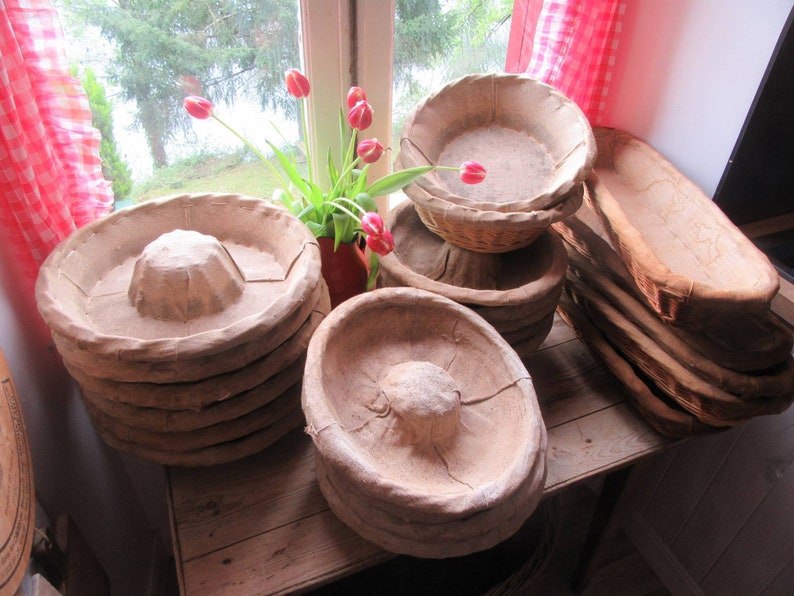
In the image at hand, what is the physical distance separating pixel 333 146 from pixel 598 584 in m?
1.28

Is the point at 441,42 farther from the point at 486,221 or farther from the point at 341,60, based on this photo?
the point at 486,221

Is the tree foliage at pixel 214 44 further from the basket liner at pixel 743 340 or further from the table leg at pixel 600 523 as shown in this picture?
the table leg at pixel 600 523

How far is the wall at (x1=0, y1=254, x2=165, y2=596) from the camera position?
990 millimetres

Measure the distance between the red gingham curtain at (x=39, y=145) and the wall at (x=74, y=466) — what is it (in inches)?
3.4

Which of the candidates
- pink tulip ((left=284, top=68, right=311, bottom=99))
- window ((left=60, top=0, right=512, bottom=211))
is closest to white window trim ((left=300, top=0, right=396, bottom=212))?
window ((left=60, top=0, right=512, bottom=211))

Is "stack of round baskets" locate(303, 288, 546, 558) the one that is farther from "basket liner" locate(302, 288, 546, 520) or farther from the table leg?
the table leg

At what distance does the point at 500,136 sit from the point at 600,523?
868 millimetres


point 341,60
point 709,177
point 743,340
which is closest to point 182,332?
point 341,60

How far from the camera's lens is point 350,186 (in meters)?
1.13

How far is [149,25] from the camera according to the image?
3.50 ft

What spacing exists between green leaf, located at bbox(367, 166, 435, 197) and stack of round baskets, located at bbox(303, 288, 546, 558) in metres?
0.20

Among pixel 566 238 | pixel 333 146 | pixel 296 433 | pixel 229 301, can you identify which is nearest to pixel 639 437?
pixel 566 238

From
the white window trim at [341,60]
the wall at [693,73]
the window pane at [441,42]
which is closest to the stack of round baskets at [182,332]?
the white window trim at [341,60]

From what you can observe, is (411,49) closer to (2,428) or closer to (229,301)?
(229,301)
